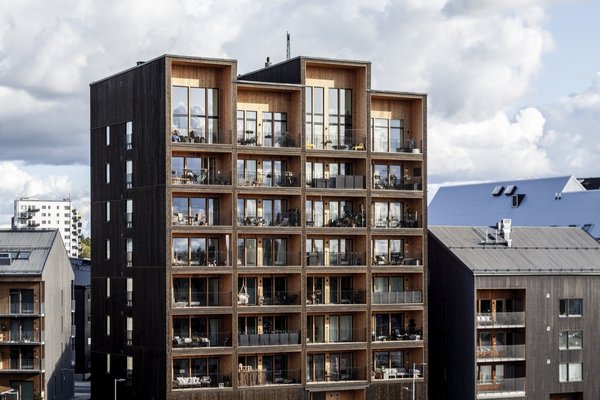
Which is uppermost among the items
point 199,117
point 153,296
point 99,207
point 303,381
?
point 199,117

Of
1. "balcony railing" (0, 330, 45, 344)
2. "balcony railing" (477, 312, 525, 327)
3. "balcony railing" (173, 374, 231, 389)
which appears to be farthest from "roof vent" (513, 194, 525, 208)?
"balcony railing" (0, 330, 45, 344)

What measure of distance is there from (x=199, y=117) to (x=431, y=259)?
85.5 feet

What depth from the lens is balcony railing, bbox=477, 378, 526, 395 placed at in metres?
108

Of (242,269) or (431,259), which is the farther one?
(431,259)

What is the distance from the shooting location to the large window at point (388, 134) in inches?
4245

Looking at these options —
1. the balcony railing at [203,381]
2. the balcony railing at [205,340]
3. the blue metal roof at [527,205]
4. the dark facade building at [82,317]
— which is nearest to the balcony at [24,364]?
the balcony railing at [203,381]

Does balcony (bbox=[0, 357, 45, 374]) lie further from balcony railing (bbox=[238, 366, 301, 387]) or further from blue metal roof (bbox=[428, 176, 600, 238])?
blue metal roof (bbox=[428, 176, 600, 238])

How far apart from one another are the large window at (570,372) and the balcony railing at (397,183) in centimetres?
2012

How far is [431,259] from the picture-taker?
113 metres

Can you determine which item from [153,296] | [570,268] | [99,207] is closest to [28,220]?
[99,207]

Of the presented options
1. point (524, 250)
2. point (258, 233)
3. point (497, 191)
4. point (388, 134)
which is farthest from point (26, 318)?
point (497, 191)

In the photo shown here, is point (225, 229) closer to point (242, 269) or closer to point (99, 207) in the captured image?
point (242, 269)

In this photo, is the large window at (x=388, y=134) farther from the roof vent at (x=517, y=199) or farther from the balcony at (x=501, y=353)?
the roof vent at (x=517, y=199)

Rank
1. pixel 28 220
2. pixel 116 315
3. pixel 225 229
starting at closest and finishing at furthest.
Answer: pixel 225 229, pixel 116 315, pixel 28 220
